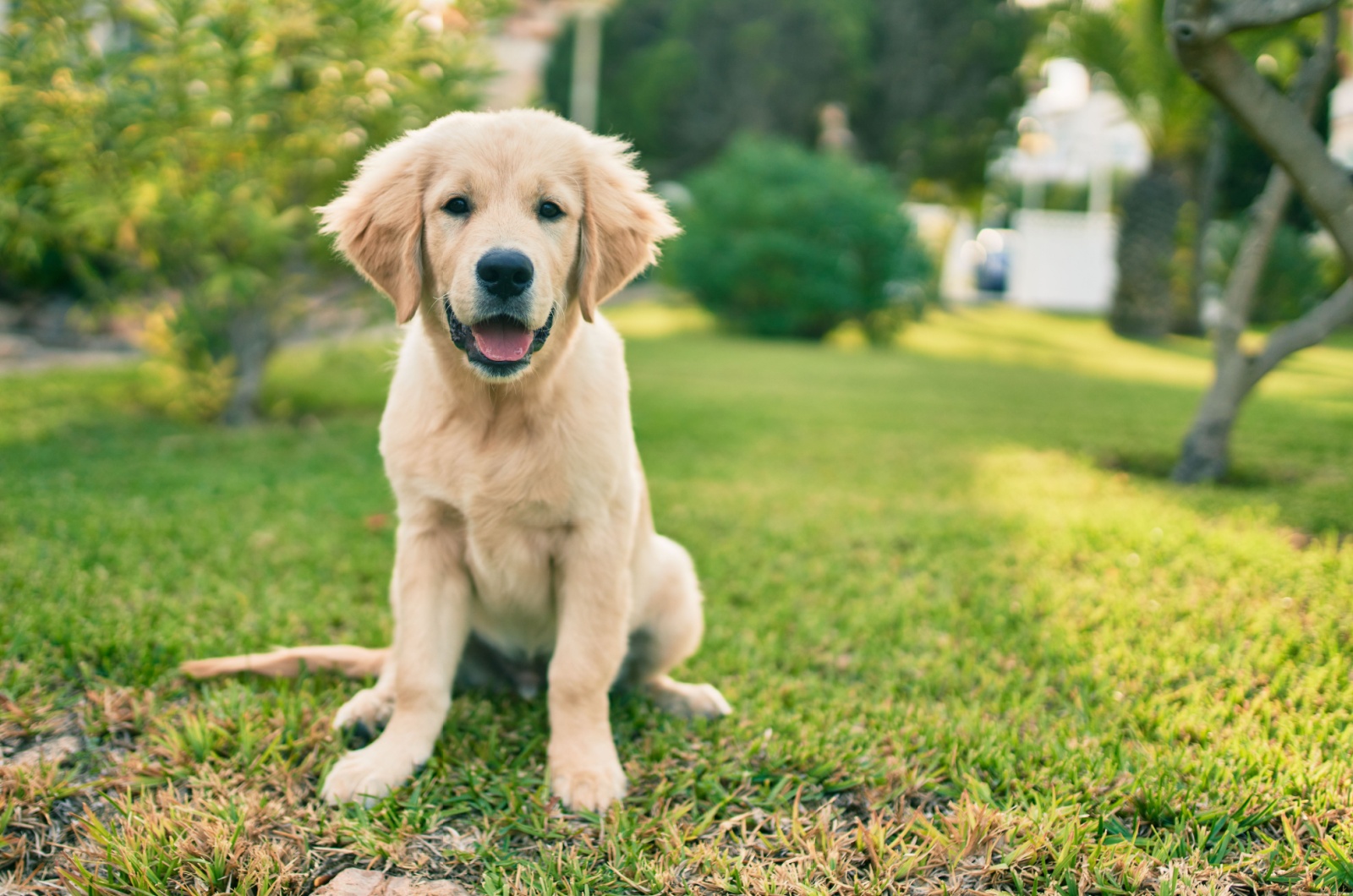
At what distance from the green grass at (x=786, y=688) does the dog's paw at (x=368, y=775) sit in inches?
1.9

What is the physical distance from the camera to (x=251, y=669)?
104 inches

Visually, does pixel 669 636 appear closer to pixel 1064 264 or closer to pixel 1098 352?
pixel 1098 352

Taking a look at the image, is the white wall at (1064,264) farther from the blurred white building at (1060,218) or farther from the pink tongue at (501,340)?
the pink tongue at (501,340)

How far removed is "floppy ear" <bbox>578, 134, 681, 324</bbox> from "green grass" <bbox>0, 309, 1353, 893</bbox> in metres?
0.77

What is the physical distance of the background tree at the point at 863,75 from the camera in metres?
25.1

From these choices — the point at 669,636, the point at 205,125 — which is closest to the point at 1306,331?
the point at 669,636

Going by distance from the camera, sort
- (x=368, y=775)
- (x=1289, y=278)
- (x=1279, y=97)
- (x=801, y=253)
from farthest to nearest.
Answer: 1. (x=1289, y=278)
2. (x=801, y=253)
3. (x=1279, y=97)
4. (x=368, y=775)

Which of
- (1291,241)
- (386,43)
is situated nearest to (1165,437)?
(386,43)

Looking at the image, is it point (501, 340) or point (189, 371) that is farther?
point (189, 371)

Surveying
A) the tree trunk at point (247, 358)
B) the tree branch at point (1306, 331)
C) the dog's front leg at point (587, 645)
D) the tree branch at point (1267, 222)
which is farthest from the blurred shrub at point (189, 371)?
the tree branch at point (1306, 331)

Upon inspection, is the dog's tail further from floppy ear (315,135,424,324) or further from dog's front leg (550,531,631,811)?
floppy ear (315,135,424,324)

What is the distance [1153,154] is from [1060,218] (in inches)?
409

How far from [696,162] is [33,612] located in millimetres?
25986

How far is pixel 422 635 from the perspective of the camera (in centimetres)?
230
